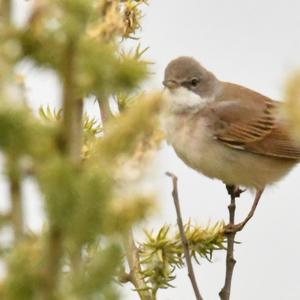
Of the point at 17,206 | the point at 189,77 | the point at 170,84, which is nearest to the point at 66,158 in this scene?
the point at 17,206

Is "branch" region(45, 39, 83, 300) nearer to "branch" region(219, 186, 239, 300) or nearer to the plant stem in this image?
the plant stem

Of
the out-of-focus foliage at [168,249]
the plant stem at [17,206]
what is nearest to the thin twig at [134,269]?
the out-of-focus foliage at [168,249]

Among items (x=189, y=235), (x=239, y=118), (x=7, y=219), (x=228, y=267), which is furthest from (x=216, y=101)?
(x=7, y=219)

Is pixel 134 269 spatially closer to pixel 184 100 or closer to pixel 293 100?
pixel 293 100

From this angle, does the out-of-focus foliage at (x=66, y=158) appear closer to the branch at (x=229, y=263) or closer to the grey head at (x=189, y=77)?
the branch at (x=229, y=263)

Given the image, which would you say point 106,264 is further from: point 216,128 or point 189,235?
point 216,128

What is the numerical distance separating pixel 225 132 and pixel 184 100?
38cm

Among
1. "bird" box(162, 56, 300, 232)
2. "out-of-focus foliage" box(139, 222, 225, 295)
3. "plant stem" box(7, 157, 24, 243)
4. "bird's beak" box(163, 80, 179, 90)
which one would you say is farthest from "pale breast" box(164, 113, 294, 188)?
"plant stem" box(7, 157, 24, 243)

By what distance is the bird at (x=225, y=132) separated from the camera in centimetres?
585

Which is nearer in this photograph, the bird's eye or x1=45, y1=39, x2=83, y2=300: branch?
x1=45, y1=39, x2=83, y2=300: branch

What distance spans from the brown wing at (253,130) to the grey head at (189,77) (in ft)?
0.50

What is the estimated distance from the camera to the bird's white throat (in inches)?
235

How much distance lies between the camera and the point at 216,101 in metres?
6.34

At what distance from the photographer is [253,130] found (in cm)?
623
